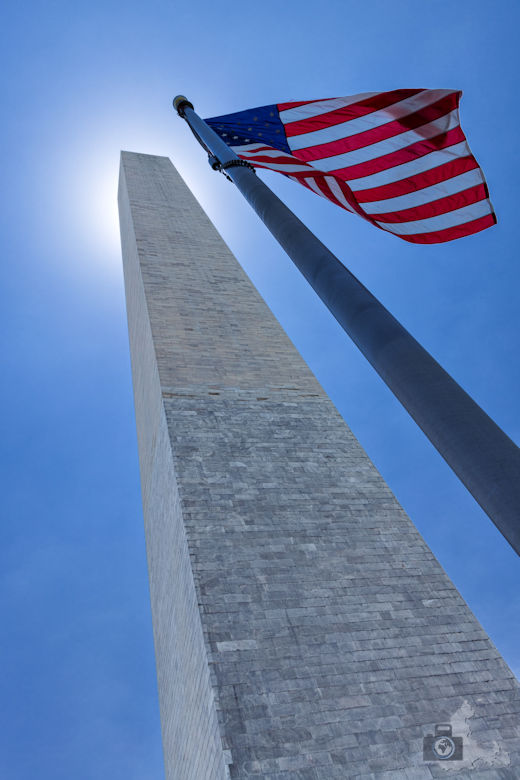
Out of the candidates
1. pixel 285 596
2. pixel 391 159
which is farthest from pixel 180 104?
pixel 285 596

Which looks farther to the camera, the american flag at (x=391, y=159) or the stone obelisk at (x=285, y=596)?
the stone obelisk at (x=285, y=596)

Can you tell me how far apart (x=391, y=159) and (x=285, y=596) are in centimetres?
488

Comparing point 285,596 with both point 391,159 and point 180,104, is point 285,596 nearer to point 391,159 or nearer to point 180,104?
point 391,159

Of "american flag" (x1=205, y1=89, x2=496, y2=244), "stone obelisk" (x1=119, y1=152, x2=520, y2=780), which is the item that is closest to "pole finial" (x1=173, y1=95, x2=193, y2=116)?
"american flag" (x1=205, y1=89, x2=496, y2=244)

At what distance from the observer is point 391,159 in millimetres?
5785

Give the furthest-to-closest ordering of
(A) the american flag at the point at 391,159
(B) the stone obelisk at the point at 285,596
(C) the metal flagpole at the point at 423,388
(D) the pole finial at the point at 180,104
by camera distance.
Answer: (D) the pole finial at the point at 180,104
(B) the stone obelisk at the point at 285,596
(A) the american flag at the point at 391,159
(C) the metal flagpole at the point at 423,388

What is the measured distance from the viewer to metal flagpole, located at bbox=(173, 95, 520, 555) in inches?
100

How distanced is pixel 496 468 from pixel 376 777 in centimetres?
480

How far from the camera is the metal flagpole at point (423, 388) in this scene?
Result: 8.36ft

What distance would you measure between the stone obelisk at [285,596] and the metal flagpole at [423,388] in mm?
4423

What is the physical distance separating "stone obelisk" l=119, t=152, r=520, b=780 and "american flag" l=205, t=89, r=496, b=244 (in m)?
4.32

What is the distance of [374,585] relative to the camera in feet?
26.6

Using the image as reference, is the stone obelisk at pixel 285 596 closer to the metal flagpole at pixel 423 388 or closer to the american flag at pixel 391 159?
the american flag at pixel 391 159

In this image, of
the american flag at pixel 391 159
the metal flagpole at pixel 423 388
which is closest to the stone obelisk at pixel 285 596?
the american flag at pixel 391 159
